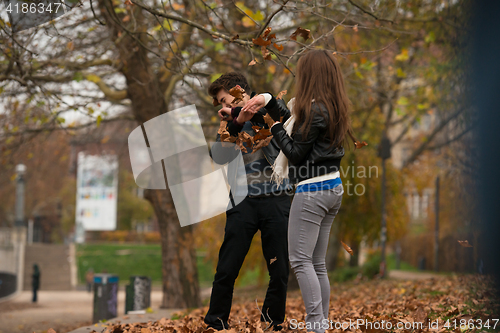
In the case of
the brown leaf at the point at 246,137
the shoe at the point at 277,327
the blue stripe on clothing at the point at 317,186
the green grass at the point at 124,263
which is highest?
the brown leaf at the point at 246,137

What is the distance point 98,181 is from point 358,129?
20.7 meters

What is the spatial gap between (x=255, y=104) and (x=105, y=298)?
5541 mm

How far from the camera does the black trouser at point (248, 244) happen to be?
317cm

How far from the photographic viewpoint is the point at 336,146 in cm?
287

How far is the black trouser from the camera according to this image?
3.17 m

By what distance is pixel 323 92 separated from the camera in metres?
2.87

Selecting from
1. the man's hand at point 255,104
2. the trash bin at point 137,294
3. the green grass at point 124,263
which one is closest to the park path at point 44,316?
the trash bin at point 137,294

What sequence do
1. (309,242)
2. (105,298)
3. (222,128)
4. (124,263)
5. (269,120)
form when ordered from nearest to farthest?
(309,242) → (269,120) → (222,128) → (105,298) → (124,263)

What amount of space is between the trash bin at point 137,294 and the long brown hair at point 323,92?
5.39 metres

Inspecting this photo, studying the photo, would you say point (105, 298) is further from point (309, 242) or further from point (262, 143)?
point (309, 242)

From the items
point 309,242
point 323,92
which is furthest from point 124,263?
point 323,92

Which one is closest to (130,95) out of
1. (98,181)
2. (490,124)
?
(490,124)

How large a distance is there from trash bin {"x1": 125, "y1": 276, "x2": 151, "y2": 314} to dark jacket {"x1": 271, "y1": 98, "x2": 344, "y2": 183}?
526 centimetres

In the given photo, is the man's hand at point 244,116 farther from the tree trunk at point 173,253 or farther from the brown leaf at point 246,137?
the tree trunk at point 173,253
